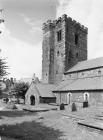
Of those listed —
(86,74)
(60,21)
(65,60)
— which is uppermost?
(60,21)

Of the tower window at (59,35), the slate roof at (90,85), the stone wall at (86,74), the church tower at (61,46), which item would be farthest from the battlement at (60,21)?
the slate roof at (90,85)

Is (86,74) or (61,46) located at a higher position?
(61,46)

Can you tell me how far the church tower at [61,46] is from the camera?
54969mm

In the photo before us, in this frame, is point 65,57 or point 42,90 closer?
point 42,90

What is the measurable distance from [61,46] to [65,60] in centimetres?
469

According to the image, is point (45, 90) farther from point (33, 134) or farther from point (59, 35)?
point (33, 134)

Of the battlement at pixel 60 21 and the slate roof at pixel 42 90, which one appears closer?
the slate roof at pixel 42 90

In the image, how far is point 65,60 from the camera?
54.1m

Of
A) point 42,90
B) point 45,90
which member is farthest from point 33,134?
point 45,90

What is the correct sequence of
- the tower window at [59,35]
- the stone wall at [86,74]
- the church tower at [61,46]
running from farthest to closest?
the tower window at [59,35]
the church tower at [61,46]
the stone wall at [86,74]

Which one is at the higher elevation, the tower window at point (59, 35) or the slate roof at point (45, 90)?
the tower window at point (59, 35)

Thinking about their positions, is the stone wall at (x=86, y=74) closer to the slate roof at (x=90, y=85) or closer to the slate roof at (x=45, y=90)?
the slate roof at (x=90, y=85)

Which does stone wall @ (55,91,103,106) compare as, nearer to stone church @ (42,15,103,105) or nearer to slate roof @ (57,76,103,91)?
stone church @ (42,15,103,105)

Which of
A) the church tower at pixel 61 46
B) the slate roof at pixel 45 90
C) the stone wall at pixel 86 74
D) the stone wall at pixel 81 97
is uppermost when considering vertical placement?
the church tower at pixel 61 46
